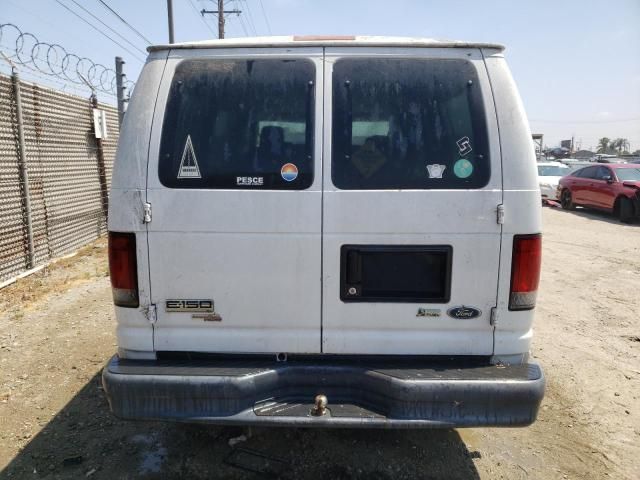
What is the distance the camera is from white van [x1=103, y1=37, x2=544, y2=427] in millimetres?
2564

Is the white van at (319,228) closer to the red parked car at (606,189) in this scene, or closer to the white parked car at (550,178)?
the red parked car at (606,189)

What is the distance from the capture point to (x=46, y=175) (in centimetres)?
787

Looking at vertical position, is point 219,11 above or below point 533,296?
above

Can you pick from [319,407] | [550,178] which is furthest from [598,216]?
[319,407]

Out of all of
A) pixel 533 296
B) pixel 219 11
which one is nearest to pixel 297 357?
pixel 533 296

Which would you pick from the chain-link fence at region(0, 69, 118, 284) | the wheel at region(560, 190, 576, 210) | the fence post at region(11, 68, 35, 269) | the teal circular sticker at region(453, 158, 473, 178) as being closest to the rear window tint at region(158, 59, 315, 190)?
the teal circular sticker at region(453, 158, 473, 178)

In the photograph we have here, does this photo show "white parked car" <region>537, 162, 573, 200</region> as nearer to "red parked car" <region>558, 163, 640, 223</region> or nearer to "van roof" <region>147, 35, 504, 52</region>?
"red parked car" <region>558, 163, 640, 223</region>

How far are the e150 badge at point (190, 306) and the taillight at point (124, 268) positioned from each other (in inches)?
7.4

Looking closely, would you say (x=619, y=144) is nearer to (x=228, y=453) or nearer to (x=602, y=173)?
(x=602, y=173)

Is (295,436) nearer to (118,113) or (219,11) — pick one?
(118,113)

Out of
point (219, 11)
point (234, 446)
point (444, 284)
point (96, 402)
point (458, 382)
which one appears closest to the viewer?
point (458, 382)

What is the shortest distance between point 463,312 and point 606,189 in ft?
46.9

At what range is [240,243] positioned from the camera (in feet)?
8.55

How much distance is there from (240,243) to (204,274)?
0.26 metres
